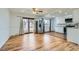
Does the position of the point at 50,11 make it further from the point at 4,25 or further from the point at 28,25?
the point at 4,25

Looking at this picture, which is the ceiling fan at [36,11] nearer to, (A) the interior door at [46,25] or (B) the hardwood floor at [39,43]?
(A) the interior door at [46,25]

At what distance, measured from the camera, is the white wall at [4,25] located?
2.24m

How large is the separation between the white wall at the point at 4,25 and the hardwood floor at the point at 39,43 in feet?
0.34

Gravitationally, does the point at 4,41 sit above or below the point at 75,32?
below

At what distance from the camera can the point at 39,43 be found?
2375 mm

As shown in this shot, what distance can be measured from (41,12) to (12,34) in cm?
81

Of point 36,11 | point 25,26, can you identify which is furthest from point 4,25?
point 36,11

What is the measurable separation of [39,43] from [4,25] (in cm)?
86

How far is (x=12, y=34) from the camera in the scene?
2.38m

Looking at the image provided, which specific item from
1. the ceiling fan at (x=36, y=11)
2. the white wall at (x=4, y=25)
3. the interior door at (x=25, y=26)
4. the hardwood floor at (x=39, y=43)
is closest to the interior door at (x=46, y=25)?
the hardwood floor at (x=39, y=43)
